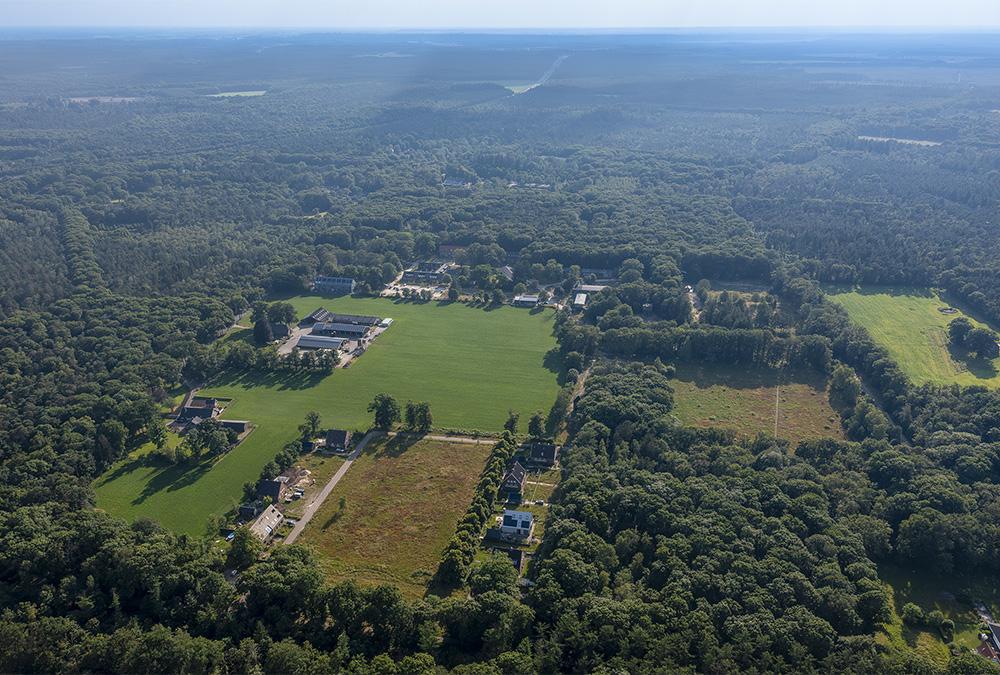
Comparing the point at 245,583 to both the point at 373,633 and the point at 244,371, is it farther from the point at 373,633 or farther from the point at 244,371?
the point at 244,371

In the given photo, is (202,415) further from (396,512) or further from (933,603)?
(933,603)

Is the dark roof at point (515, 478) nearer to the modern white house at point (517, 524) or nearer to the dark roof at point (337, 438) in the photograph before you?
the modern white house at point (517, 524)

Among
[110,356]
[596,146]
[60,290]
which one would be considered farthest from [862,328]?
[596,146]

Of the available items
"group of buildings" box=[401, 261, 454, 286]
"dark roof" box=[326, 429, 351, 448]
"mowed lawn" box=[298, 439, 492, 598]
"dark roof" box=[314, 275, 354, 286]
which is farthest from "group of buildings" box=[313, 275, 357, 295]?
"mowed lawn" box=[298, 439, 492, 598]

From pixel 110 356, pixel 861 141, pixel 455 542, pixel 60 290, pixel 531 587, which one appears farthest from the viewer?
pixel 861 141

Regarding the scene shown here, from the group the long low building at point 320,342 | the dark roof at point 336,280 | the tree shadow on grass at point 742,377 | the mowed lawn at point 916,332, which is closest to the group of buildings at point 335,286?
the dark roof at point 336,280

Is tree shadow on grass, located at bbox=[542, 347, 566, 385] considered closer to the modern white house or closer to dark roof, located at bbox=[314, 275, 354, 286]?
the modern white house
